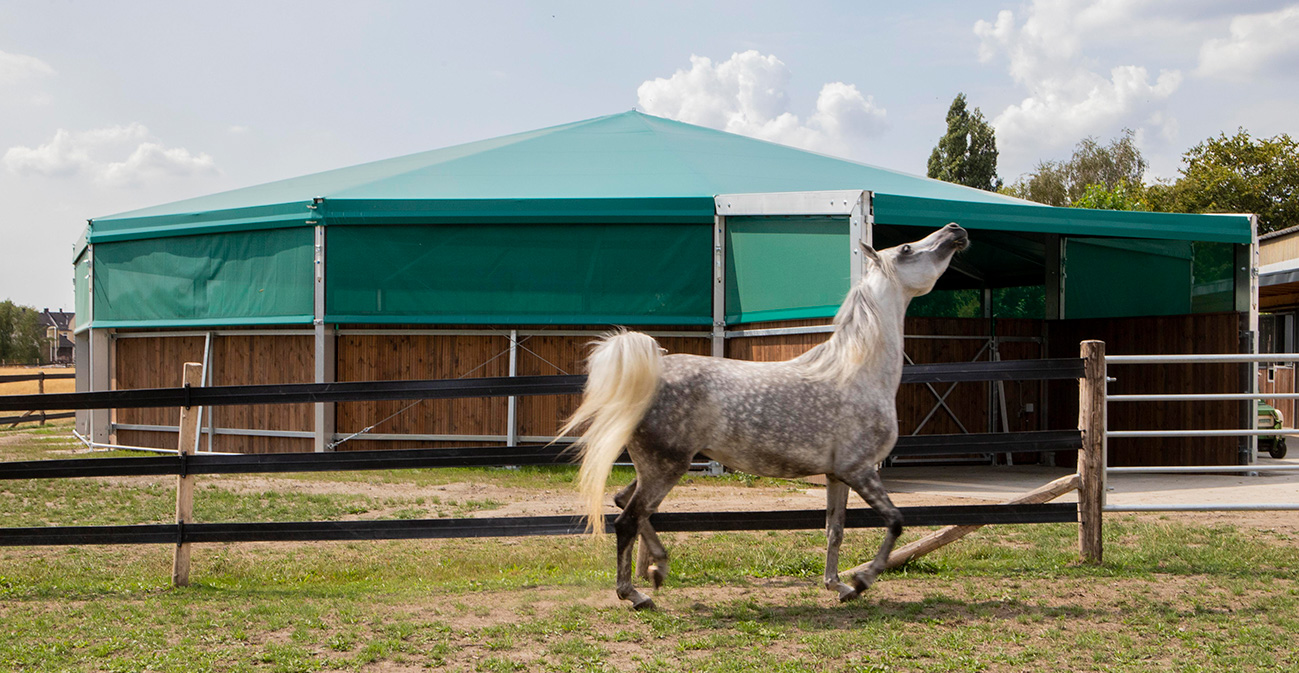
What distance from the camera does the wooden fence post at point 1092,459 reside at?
18.4 ft

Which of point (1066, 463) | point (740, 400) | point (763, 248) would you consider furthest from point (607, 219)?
point (740, 400)

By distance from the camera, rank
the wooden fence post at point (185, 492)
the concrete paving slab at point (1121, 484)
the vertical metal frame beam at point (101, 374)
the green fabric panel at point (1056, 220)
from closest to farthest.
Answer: the wooden fence post at point (185, 492), the concrete paving slab at point (1121, 484), the green fabric panel at point (1056, 220), the vertical metal frame beam at point (101, 374)

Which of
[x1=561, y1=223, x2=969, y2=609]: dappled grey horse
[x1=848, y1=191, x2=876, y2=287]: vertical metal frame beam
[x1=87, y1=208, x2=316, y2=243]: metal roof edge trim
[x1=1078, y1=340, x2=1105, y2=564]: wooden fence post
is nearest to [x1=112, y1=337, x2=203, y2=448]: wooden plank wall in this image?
[x1=87, y1=208, x2=316, y2=243]: metal roof edge trim

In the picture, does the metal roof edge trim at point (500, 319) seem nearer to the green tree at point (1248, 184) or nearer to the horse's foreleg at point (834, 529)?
the horse's foreleg at point (834, 529)

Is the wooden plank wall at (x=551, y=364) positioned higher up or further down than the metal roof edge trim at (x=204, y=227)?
further down

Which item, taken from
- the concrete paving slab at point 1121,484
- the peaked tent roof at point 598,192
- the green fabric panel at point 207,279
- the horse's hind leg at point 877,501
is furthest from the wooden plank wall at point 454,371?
the horse's hind leg at point 877,501

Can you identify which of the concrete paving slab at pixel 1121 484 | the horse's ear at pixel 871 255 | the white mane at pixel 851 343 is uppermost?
the horse's ear at pixel 871 255

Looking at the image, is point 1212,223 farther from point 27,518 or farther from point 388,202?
point 27,518

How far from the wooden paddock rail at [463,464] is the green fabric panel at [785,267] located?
416cm

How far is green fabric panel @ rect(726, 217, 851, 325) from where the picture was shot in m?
9.95

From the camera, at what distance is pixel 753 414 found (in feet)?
14.7

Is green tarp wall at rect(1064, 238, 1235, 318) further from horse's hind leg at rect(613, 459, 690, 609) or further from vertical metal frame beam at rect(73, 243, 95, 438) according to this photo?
vertical metal frame beam at rect(73, 243, 95, 438)

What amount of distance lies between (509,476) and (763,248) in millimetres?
3910

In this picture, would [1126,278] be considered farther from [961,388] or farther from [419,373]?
[419,373]
